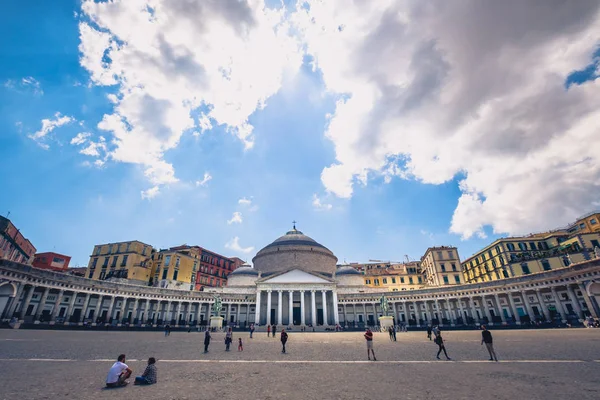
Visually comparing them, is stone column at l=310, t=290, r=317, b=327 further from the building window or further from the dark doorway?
the building window

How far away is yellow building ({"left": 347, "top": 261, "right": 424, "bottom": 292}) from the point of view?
66.1 m

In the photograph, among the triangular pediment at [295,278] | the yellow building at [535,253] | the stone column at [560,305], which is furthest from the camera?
the triangular pediment at [295,278]

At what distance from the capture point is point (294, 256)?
2367 inches

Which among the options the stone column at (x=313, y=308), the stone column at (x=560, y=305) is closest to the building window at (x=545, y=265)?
the stone column at (x=560, y=305)

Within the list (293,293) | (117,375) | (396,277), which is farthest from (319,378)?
(396,277)

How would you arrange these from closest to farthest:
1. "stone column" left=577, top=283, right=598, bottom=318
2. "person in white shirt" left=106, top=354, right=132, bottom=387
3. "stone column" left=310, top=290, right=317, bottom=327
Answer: "person in white shirt" left=106, top=354, right=132, bottom=387, "stone column" left=577, top=283, right=598, bottom=318, "stone column" left=310, top=290, right=317, bottom=327

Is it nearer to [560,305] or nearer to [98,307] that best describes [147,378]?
[98,307]

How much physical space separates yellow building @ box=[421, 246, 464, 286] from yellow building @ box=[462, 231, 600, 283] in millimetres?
5900

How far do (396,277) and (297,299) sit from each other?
29.4 meters

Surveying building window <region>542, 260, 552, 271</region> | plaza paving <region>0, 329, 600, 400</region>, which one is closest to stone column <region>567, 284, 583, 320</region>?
building window <region>542, 260, 552, 271</region>

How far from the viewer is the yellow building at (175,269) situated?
51656 mm

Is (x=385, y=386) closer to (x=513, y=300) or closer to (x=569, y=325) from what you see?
(x=569, y=325)

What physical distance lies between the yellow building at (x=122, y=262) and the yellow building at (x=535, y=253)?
64525 millimetres

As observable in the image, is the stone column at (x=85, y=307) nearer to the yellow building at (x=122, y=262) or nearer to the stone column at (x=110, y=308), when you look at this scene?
the stone column at (x=110, y=308)
